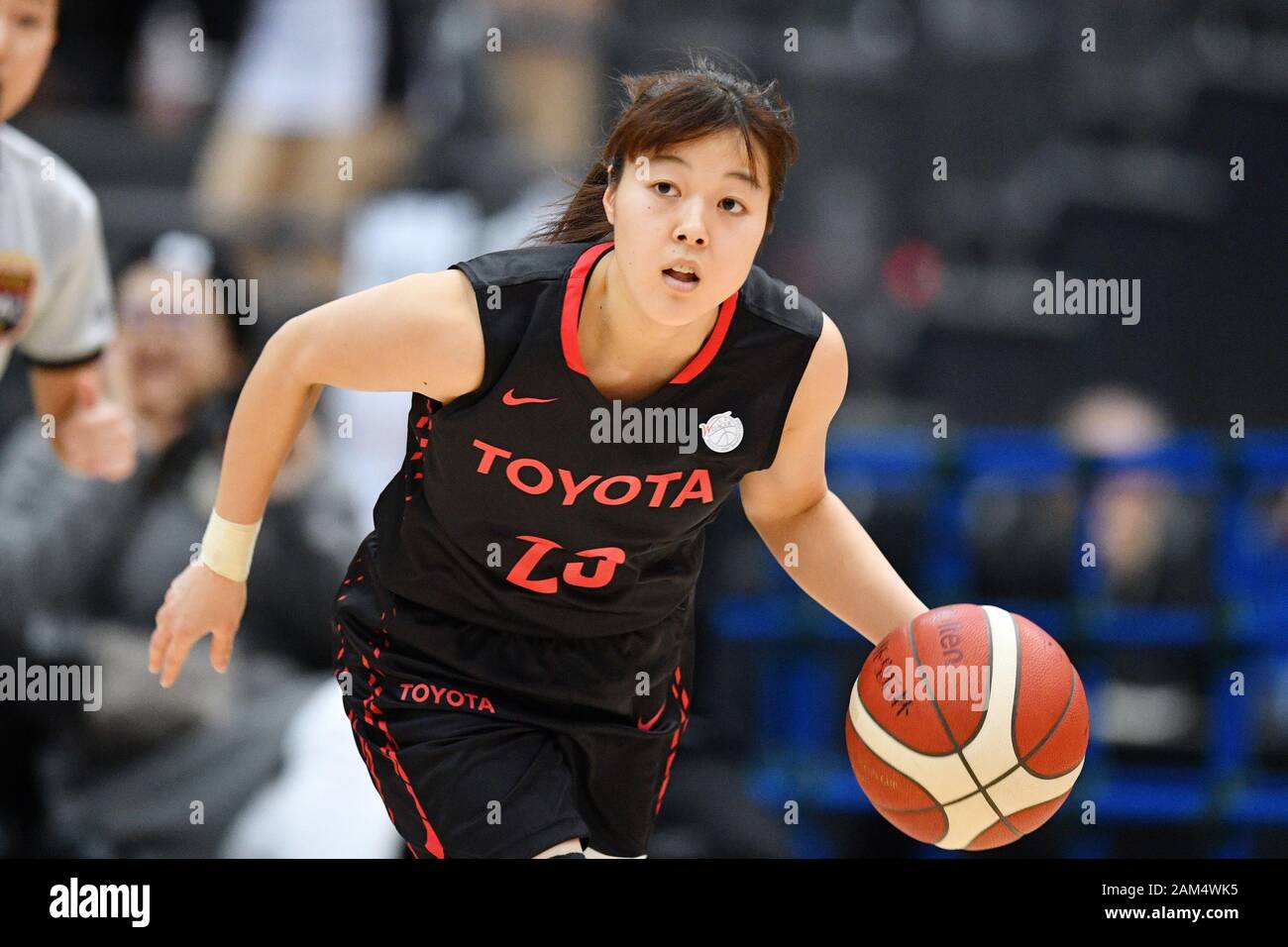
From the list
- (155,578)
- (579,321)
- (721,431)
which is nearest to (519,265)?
(579,321)

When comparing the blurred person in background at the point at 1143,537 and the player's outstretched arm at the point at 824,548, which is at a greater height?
the player's outstretched arm at the point at 824,548

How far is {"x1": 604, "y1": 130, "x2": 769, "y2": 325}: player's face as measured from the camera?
105 inches

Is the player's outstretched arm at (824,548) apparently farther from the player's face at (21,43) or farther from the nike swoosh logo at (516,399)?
the player's face at (21,43)

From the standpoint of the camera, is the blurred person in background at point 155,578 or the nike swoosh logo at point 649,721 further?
the blurred person in background at point 155,578

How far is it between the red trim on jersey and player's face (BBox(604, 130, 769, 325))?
0.36ft

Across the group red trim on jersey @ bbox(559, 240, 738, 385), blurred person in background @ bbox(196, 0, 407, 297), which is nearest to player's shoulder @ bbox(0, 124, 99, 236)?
red trim on jersey @ bbox(559, 240, 738, 385)

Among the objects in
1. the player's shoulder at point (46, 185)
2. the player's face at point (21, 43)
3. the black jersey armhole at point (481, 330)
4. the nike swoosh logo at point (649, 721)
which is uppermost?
the player's face at point (21, 43)

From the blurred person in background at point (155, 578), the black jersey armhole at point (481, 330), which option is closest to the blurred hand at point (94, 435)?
the blurred person in background at point (155, 578)

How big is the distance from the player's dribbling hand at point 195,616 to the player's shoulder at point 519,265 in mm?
718

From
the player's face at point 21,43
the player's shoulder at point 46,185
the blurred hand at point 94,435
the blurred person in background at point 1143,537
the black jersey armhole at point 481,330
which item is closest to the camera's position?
the black jersey armhole at point 481,330

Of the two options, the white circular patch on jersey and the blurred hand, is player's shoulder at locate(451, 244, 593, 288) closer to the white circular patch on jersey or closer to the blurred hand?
the white circular patch on jersey

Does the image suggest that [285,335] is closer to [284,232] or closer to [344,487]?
[344,487]

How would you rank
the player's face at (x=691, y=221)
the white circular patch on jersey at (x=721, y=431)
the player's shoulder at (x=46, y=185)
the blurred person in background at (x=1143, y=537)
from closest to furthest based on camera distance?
the player's face at (x=691, y=221)
the white circular patch on jersey at (x=721, y=431)
the player's shoulder at (x=46, y=185)
the blurred person in background at (x=1143, y=537)

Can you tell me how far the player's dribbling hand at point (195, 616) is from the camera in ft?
9.91
